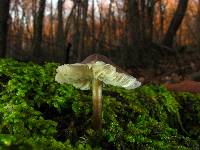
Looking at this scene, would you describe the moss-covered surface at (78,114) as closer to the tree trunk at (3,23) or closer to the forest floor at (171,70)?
the tree trunk at (3,23)

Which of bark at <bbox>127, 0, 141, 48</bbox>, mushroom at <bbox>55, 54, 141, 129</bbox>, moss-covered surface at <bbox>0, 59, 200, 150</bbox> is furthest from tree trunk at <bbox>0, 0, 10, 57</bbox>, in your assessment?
bark at <bbox>127, 0, 141, 48</bbox>

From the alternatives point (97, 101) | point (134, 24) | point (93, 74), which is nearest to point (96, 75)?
point (93, 74)

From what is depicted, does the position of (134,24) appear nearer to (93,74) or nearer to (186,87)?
(186,87)

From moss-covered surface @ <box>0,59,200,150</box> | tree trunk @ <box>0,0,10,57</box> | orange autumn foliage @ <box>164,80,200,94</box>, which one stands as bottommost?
moss-covered surface @ <box>0,59,200,150</box>

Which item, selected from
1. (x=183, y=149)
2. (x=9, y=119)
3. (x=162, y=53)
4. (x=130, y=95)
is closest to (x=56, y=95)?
(x=9, y=119)

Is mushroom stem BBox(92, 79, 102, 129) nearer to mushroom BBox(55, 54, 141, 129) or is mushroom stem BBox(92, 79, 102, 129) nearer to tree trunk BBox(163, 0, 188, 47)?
mushroom BBox(55, 54, 141, 129)

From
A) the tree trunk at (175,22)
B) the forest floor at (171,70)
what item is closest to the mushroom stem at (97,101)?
the forest floor at (171,70)

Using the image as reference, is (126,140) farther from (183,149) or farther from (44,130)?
(44,130)
